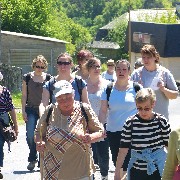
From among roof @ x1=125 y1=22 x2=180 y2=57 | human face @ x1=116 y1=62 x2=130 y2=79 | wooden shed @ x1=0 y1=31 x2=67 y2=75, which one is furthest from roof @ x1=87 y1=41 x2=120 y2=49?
human face @ x1=116 y1=62 x2=130 y2=79

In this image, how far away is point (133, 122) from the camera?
6.98m

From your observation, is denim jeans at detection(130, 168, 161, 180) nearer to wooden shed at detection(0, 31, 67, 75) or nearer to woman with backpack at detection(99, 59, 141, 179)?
woman with backpack at detection(99, 59, 141, 179)

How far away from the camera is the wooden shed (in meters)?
43.2

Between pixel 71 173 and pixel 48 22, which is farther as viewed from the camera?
pixel 48 22

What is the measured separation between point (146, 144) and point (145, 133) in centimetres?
11

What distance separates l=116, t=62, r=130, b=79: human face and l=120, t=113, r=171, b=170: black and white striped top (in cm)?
167

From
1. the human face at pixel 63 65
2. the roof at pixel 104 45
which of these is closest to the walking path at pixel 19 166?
the human face at pixel 63 65

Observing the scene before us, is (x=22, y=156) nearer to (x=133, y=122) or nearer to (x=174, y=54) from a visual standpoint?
(x=133, y=122)

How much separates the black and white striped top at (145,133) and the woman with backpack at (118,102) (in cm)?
153

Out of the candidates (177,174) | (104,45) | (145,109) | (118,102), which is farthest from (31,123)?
(104,45)

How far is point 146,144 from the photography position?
7.00 metres

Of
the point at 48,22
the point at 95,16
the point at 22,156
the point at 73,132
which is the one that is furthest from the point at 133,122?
the point at 95,16

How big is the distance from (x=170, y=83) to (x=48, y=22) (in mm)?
59500

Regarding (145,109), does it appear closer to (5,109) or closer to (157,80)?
(157,80)
